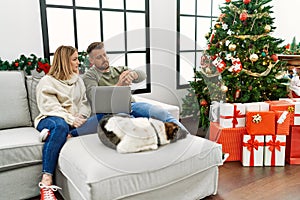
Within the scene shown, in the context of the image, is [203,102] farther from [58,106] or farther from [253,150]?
[58,106]

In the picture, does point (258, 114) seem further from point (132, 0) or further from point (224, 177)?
point (132, 0)

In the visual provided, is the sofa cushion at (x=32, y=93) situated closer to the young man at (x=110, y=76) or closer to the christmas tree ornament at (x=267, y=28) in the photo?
the young man at (x=110, y=76)

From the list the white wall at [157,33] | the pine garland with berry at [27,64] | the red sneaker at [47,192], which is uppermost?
the white wall at [157,33]

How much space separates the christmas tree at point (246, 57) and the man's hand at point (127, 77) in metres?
1.07

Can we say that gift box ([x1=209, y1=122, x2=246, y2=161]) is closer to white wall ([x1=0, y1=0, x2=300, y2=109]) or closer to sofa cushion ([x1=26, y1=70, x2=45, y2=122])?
white wall ([x1=0, y1=0, x2=300, y2=109])

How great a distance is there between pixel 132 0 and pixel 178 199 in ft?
7.29

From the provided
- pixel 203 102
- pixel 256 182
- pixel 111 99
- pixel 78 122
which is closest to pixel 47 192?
pixel 78 122

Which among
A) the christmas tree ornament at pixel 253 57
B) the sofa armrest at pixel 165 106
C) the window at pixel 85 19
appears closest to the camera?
the sofa armrest at pixel 165 106

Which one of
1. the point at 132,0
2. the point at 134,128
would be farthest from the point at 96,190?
the point at 132,0

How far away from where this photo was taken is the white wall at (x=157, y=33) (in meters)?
1.26

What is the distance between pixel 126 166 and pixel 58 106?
2.49 feet

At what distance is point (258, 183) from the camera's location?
1866mm

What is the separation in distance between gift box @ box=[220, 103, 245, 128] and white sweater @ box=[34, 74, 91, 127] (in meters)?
1.07

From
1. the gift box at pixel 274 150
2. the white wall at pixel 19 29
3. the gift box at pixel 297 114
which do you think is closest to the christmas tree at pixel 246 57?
the gift box at pixel 297 114
